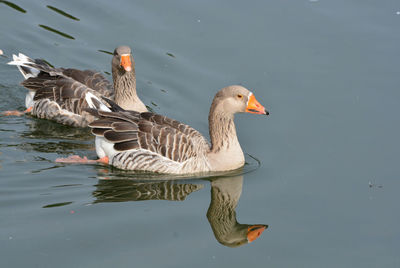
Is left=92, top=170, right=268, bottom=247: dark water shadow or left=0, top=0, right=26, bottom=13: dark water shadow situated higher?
left=0, top=0, right=26, bottom=13: dark water shadow

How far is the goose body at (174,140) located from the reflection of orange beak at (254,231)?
1.87 meters

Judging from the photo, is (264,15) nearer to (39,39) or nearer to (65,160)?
(39,39)

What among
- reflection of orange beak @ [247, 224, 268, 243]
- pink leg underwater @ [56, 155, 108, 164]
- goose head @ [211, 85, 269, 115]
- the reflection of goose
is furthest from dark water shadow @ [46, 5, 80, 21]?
reflection of orange beak @ [247, 224, 268, 243]

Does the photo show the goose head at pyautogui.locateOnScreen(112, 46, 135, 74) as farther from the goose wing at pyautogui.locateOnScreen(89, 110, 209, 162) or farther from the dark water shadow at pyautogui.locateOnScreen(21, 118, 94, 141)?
the goose wing at pyautogui.locateOnScreen(89, 110, 209, 162)

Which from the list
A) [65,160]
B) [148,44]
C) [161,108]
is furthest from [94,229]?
[148,44]

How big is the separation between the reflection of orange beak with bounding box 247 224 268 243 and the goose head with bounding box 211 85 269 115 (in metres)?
2.21

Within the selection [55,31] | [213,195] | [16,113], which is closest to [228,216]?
[213,195]

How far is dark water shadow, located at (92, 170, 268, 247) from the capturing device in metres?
9.02

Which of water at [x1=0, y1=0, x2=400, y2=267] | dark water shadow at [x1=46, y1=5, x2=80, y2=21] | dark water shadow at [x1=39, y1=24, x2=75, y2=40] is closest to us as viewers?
water at [x1=0, y1=0, x2=400, y2=267]

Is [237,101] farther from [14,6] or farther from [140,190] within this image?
[14,6]

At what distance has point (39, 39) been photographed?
15445 millimetres

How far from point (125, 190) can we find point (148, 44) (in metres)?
5.87

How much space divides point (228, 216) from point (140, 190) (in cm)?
157

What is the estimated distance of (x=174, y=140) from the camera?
10641 millimetres
